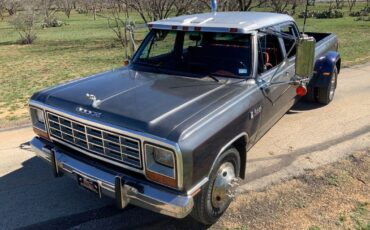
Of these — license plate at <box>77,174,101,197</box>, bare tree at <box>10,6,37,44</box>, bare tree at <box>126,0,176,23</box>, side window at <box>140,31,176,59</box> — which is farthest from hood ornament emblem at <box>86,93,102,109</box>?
bare tree at <box>10,6,37,44</box>

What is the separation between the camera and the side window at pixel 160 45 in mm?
4617

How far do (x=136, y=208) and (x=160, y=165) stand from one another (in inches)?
46.0

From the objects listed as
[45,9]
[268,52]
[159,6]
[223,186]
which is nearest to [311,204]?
[223,186]

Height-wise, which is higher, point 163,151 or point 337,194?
point 163,151

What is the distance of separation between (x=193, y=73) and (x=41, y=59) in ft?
40.3

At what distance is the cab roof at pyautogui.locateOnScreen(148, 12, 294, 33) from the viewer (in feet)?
13.7

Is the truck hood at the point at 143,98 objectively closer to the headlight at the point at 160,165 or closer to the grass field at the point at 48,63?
the headlight at the point at 160,165

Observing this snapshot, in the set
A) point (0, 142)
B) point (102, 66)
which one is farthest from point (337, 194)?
point (102, 66)

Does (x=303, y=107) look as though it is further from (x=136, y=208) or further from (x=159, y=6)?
(x=159, y=6)

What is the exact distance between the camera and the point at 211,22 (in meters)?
4.41

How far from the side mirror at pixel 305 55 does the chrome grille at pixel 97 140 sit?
186 centimetres

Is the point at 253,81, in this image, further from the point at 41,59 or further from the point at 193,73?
the point at 41,59

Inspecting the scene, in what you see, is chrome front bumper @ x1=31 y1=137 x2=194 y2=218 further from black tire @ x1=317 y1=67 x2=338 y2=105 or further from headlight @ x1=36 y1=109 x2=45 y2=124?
black tire @ x1=317 y1=67 x2=338 y2=105

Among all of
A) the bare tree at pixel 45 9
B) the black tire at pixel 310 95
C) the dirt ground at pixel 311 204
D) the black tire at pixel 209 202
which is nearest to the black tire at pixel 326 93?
the black tire at pixel 310 95
